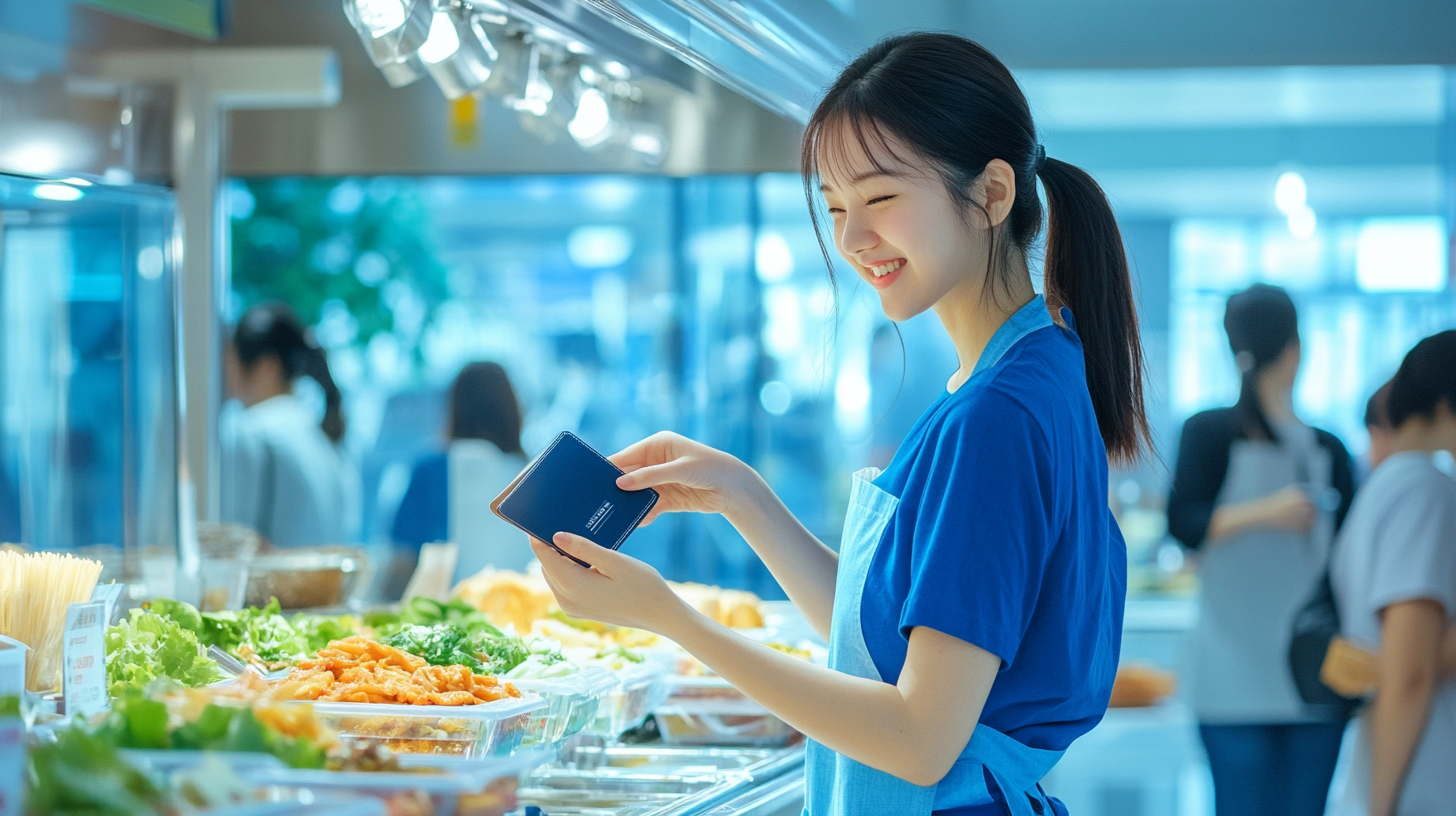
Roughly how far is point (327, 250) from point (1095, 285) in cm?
632

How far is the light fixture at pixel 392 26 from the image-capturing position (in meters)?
2.11

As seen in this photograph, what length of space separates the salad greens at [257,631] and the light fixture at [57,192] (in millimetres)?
713

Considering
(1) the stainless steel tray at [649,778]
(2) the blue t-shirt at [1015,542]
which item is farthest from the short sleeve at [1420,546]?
(2) the blue t-shirt at [1015,542]

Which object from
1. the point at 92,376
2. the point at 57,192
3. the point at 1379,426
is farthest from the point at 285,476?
the point at 1379,426

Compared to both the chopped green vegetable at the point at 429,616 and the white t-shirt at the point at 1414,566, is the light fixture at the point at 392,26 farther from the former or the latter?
the white t-shirt at the point at 1414,566

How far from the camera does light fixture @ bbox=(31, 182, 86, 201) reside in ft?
7.06

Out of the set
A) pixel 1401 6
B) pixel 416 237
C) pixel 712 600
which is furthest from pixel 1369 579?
pixel 416 237

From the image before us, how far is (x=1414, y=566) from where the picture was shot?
296 centimetres

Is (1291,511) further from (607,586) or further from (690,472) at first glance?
Answer: (607,586)

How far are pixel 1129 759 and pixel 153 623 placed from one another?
15.1ft

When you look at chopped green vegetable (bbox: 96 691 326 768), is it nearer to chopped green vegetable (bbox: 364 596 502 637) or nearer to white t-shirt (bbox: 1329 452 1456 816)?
chopped green vegetable (bbox: 364 596 502 637)

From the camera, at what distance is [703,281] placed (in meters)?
5.02

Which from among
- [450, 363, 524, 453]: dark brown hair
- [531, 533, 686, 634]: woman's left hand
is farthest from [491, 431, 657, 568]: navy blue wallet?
[450, 363, 524, 453]: dark brown hair

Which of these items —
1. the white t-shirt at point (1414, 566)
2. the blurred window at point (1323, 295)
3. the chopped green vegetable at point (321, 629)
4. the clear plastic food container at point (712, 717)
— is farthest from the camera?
the blurred window at point (1323, 295)
